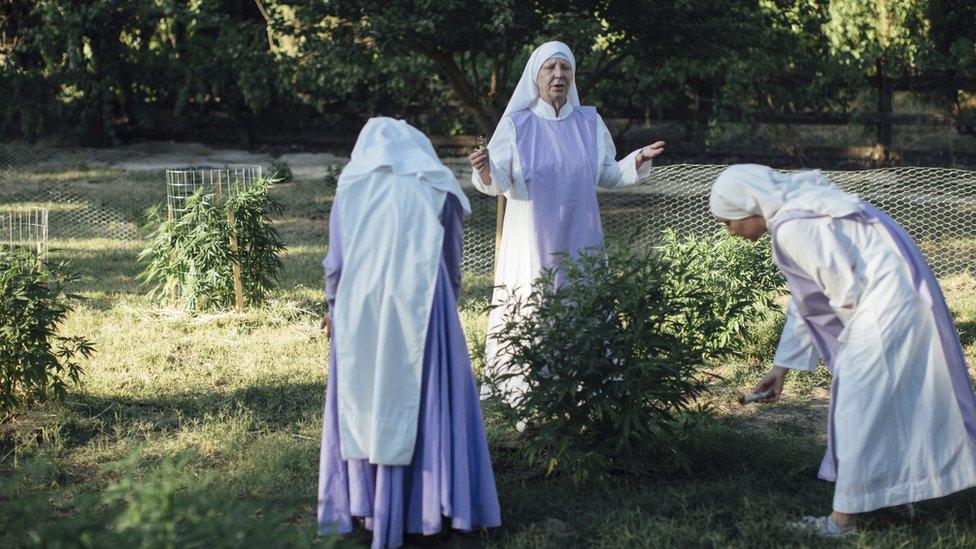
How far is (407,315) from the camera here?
382 centimetres

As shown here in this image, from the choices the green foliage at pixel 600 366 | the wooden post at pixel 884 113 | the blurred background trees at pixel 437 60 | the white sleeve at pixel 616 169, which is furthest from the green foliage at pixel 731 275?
the wooden post at pixel 884 113

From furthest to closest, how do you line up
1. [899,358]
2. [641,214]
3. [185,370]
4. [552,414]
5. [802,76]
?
[802,76] → [641,214] → [185,370] → [552,414] → [899,358]

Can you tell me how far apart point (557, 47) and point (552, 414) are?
74.4 inches

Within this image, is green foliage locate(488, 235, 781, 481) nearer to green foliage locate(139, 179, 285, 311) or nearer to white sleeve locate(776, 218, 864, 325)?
white sleeve locate(776, 218, 864, 325)

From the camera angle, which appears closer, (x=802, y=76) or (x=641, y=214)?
(x=641, y=214)

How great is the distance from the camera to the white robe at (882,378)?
148 inches

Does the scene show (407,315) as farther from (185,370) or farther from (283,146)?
(283,146)

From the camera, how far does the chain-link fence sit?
1043cm

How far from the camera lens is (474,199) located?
14000 millimetres

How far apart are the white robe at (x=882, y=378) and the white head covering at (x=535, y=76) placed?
1.91 meters

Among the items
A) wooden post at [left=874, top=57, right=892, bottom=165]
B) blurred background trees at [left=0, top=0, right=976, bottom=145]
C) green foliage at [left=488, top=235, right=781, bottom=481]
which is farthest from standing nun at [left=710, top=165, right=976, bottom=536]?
wooden post at [left=874, top=57, right=892, bottom=165]

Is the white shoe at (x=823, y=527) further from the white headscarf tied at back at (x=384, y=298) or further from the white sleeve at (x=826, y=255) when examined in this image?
the white headscarf tied at back at (x=384, y=298)

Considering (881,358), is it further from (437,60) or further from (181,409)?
(437,60)

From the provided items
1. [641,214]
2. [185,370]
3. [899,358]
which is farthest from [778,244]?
[641,214]
